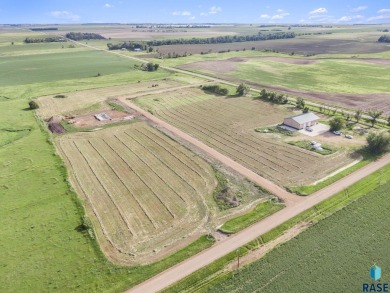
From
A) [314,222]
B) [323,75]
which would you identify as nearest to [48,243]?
[314,222]

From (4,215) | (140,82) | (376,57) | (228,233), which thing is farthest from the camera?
(376,57)

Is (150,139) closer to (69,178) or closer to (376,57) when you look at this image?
→ (69,178)

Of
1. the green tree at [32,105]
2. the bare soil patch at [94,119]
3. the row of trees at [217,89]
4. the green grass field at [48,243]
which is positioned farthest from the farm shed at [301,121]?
the green tree at [32,105]

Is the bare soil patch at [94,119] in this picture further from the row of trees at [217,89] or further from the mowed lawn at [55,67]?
the mowed lawn at [55,67]

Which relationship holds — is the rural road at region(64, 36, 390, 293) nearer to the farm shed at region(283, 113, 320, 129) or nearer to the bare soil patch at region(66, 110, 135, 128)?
the farm shed at region(283, 113, 320, 129)

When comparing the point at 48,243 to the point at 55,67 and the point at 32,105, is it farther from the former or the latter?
the point at 55,67

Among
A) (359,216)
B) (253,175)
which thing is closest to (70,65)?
(253,175)
